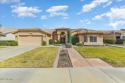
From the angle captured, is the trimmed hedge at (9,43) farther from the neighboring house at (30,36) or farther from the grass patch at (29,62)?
the grass patch at (29,62)

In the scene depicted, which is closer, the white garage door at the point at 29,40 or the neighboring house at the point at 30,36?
the neighboring house at the point at 30,36

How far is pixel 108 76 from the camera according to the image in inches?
341

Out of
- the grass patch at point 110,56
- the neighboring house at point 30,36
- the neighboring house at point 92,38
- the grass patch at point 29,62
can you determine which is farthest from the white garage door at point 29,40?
the grass patch at point 29,62

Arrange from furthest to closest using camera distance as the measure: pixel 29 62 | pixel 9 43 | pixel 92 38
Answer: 1. pixel 9 43
2. pixel 92 38
3. pixel 29 62

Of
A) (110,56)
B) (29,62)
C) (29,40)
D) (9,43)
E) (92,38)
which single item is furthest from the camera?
(29,40)

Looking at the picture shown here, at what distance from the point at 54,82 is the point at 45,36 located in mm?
34837

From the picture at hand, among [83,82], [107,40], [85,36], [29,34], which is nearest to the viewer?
[83,82]

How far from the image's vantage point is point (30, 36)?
42.0m

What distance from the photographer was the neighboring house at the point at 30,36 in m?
41.8

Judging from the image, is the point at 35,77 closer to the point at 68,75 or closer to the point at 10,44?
the point at 68,75

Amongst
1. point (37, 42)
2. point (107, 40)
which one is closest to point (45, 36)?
point (37, 42)

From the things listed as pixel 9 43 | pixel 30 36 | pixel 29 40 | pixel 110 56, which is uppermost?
pixel 30 36

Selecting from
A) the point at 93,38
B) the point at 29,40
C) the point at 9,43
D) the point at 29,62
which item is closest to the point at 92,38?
the point at 93,38

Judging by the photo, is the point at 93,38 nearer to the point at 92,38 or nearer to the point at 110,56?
the point at 92,38
